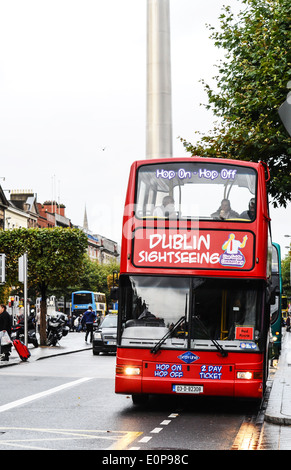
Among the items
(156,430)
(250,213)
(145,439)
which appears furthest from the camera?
(250,213)

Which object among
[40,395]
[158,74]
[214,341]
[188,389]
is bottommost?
[40,395]

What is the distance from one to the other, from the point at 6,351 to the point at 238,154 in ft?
29.5

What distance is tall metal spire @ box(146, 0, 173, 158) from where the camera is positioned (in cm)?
2767

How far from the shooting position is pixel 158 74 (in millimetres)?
28188

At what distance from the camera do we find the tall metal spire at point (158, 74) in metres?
27.7

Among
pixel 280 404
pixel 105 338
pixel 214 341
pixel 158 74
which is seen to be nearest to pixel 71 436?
pixel 214 341

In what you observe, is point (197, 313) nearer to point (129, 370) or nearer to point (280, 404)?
point (129, 370)

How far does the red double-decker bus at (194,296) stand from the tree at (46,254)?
2476cm

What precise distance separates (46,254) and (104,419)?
2644 cm

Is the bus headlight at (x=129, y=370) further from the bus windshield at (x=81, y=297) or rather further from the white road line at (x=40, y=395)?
the bus windshield at (x=81, y=297)

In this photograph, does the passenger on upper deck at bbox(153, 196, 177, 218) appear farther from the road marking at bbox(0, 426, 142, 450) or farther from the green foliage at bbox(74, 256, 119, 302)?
the green foliage at bbox(74, 256, 119, 302)

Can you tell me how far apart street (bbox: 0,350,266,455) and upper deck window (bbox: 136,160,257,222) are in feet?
10.5

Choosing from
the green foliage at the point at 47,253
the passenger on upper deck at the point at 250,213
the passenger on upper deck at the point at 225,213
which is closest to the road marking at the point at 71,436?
the passenger on upper deck at the point at 225,213

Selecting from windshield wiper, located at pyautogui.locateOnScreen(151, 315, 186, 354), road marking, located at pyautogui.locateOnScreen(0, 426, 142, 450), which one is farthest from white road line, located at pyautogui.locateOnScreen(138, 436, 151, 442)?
windshield wiper, located at pyautogui.locateOnScreen(151, 315, 186, 354)
